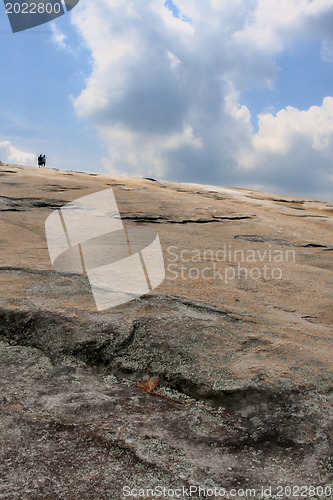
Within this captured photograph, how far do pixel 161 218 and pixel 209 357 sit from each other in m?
6.27

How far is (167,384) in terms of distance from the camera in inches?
118

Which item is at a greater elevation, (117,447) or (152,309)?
(152,309)

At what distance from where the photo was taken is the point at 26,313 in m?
3.79

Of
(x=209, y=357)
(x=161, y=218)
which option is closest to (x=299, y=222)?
(x=161, y=218)

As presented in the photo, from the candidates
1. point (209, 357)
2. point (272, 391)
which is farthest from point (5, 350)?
point (272, 391)

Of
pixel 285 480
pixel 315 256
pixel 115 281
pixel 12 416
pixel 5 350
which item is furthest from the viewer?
pixel 315 256

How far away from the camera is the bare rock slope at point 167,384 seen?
2184 millimetres

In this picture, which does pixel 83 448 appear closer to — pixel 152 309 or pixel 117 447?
pixel 117 447

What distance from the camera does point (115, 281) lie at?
15.5 ft

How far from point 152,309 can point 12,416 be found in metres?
1.72

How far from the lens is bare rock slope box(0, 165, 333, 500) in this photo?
2.18 m

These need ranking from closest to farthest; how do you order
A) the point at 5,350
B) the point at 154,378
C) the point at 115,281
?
the point at 154,378
the point at 5,350
the point at 115,281

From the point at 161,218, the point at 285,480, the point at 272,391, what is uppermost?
the point at 161,218

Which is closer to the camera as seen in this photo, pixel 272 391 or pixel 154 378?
pixel 272 391
